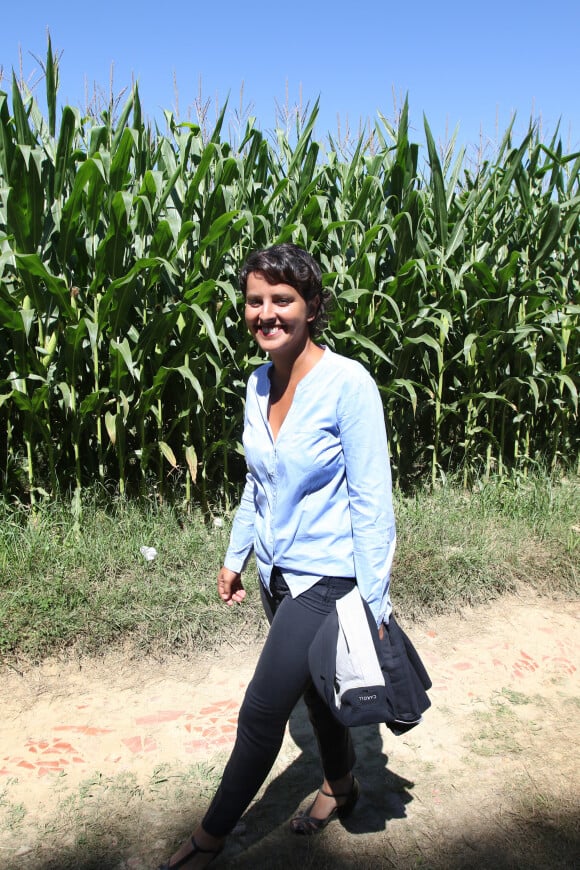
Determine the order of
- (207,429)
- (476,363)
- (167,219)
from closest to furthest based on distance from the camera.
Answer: (167,219), (207,429), (476,363)

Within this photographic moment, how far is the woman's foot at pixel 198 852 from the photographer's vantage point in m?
2.23

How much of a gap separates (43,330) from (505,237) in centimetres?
323

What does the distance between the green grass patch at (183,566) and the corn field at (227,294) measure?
0.31 meters

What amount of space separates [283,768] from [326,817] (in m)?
0.43

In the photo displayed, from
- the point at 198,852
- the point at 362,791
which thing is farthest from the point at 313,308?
the point at 362,791

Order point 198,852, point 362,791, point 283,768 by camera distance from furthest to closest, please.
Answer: point 283,768, point 362,791, point 198,852

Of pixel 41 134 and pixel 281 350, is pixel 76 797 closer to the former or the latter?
pixel 281 350

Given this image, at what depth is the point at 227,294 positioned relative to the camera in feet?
14.3

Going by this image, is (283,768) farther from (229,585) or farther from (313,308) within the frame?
(313,308)

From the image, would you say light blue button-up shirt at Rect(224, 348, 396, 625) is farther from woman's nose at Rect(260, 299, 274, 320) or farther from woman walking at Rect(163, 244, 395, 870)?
woman's nose at Rect(260, 299, 274, 320)

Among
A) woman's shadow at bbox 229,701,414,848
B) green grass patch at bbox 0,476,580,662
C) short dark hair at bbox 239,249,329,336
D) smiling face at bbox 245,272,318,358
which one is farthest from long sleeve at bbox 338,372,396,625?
green grass patch at bbox 0,476,580,662

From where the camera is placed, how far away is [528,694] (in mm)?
3559

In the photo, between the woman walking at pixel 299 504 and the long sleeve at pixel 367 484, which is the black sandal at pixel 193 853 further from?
the long sleeve at pixel 367 484

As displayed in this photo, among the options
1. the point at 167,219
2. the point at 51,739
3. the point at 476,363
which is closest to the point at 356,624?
the point at 51,739
